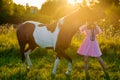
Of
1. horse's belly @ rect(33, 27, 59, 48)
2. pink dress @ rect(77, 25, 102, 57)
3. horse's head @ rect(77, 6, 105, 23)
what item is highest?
horse's head @ rect(77, 6, 105, 23)

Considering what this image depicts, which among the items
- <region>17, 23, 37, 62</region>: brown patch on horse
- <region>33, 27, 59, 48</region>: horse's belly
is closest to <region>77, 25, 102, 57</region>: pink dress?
<region>33, 27, 59, 48</region>: horse's belly

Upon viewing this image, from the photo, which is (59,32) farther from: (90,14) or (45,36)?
(90,14)

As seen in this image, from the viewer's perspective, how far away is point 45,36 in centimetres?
864

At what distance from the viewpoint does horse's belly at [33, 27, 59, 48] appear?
8.47 meters

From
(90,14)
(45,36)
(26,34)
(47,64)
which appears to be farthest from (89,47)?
(47,64)

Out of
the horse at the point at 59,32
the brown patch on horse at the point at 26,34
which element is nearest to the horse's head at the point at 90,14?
the horse at the point at 59,32

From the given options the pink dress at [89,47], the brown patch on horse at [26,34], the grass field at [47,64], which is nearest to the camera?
the pink dress at [89,47]

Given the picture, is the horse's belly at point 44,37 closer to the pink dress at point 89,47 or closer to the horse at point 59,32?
the horse at point 59,32

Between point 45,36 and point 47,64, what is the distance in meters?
1.75

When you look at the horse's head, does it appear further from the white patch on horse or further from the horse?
the white patch on horse

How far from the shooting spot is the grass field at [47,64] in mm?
8375

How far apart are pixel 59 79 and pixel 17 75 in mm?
1106

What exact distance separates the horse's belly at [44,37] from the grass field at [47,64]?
2.47ft

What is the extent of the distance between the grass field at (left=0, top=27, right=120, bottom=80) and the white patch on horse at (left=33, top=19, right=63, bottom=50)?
2.48 ft
